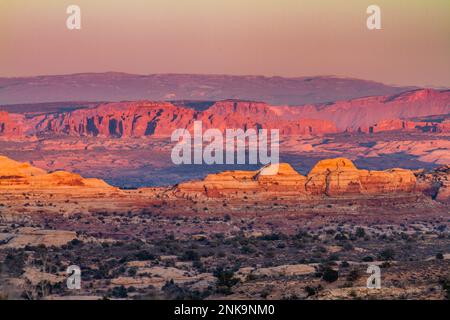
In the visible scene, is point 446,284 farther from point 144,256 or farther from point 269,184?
point 269,184

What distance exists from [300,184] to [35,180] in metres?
21.4

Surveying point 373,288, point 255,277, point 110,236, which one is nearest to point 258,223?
point 110,236

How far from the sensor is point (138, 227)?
92.6 meters

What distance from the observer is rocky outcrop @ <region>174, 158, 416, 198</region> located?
10838 cm

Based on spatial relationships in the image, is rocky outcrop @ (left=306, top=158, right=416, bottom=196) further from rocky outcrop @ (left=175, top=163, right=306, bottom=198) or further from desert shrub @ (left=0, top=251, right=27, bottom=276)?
desert shrub @ (left=0, top=251, right=27, bottom=276)

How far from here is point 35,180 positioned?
108m

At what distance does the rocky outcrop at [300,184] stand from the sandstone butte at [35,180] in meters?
7.38

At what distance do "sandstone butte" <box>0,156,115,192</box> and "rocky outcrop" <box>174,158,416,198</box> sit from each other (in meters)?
7.38

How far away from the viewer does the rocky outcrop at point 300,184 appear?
108m

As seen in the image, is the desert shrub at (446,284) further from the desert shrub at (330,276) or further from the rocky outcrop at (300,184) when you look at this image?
the rocky outcrop at (300,184)

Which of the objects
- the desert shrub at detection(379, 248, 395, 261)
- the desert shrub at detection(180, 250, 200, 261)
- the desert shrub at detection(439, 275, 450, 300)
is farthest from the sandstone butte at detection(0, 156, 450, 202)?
the desert shrub at detection(439, 275, 450, 300)

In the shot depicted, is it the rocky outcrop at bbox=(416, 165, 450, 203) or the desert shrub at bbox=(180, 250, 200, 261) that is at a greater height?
the desert shrub at bbox=(180, 250, 200, 261)
